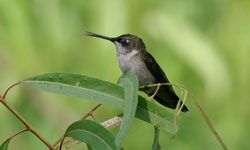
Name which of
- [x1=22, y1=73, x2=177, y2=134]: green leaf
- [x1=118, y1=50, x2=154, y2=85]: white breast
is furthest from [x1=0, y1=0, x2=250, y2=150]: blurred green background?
[x1=22, y1=73, x2=177, y2=134]: green leaf

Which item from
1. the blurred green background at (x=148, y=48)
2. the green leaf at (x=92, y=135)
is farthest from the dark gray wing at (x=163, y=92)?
the green leaf at (x=92, y=135)

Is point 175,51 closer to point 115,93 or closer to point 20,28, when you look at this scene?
point 20,28

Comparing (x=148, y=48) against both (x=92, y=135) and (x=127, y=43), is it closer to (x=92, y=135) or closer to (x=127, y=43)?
(x=127, y=43)

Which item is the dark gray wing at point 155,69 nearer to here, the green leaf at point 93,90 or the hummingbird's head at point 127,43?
the hummingbird's head at point 127,43

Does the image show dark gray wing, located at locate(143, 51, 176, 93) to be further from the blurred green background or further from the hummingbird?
the blurred green background

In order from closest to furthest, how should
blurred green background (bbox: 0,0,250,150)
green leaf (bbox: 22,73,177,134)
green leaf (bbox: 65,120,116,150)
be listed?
green leaf (bbox: 65,120,116,150), green leaf (bbox: 22,73,177,134), blurred green background (bbox: 0,0,250,150)

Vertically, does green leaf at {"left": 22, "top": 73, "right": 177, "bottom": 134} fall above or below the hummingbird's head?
above

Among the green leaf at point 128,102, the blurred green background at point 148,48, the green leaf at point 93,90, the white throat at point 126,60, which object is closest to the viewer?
the green leaf at point 128,102
